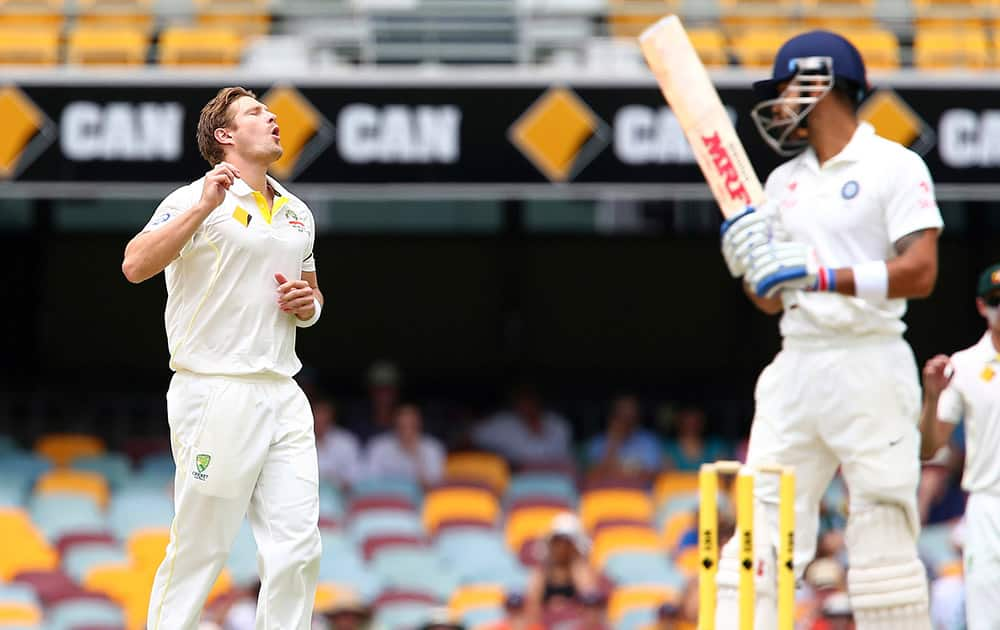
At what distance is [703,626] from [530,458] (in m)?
7.23

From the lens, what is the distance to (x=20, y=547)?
414 inches

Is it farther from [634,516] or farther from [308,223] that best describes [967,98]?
[308,223]

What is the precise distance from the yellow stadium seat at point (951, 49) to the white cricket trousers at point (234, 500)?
7.98 metres

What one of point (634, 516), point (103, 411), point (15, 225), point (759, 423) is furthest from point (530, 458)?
point (759, 423)

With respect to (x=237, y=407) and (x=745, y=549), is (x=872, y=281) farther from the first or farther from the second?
(x=237, y=407)

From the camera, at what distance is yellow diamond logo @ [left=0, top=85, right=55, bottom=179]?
10961mm

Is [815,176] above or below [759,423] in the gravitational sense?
above

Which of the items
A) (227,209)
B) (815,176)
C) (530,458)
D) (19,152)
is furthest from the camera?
(530,458)

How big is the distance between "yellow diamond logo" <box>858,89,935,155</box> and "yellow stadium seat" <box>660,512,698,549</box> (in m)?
2.63

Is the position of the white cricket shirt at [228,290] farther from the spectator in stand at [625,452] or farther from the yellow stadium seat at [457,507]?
the spectator in stand at [625,452]

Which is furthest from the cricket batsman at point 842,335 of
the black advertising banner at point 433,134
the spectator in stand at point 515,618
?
the black advertising banner at point 433,134

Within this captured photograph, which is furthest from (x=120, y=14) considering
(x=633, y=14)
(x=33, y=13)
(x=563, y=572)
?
(x=563, y=572)

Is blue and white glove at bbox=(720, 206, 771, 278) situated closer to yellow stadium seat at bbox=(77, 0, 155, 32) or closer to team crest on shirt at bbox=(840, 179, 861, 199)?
team crest on shirt at bbox=(840, 179, 861, 199)

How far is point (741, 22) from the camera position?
44.1 ft
